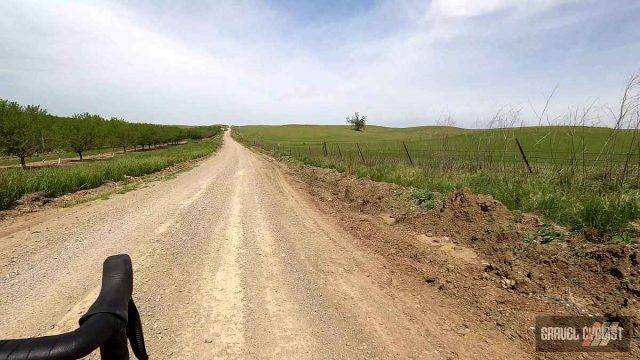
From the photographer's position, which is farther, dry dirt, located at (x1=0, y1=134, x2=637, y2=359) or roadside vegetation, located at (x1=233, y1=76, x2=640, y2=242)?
roadside vegetation, located at (x1=233, y1=76, x2=640, y2=242)

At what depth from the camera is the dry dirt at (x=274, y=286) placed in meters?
3.51

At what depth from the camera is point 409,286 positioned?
4.78 m

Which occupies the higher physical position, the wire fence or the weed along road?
the wire fence

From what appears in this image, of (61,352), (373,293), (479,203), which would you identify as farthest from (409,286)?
(61,352)

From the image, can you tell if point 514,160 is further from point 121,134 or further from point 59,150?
point 121,134

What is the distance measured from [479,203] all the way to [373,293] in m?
3.86

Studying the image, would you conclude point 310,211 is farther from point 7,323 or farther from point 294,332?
point 7,323

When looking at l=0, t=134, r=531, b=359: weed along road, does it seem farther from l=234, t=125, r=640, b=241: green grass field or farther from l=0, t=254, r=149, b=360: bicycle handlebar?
l=234, t=125, r=640, b=241: green grass field

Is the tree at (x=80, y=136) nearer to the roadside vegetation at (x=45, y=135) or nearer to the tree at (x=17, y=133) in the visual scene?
the roadside vegetation at (x=45, y=135)
